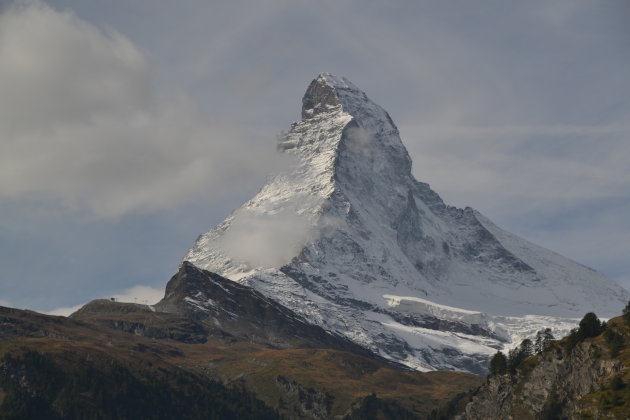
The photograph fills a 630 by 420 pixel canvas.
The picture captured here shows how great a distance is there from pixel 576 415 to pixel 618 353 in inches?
596

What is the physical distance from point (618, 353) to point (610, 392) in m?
17.8

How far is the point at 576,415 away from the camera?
194 m

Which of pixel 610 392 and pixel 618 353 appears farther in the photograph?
pixel 618 353

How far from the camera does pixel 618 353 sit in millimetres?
197125

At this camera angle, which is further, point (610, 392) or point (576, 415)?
point (576, 415)

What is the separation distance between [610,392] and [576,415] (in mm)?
14366

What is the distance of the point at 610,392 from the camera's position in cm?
18112
